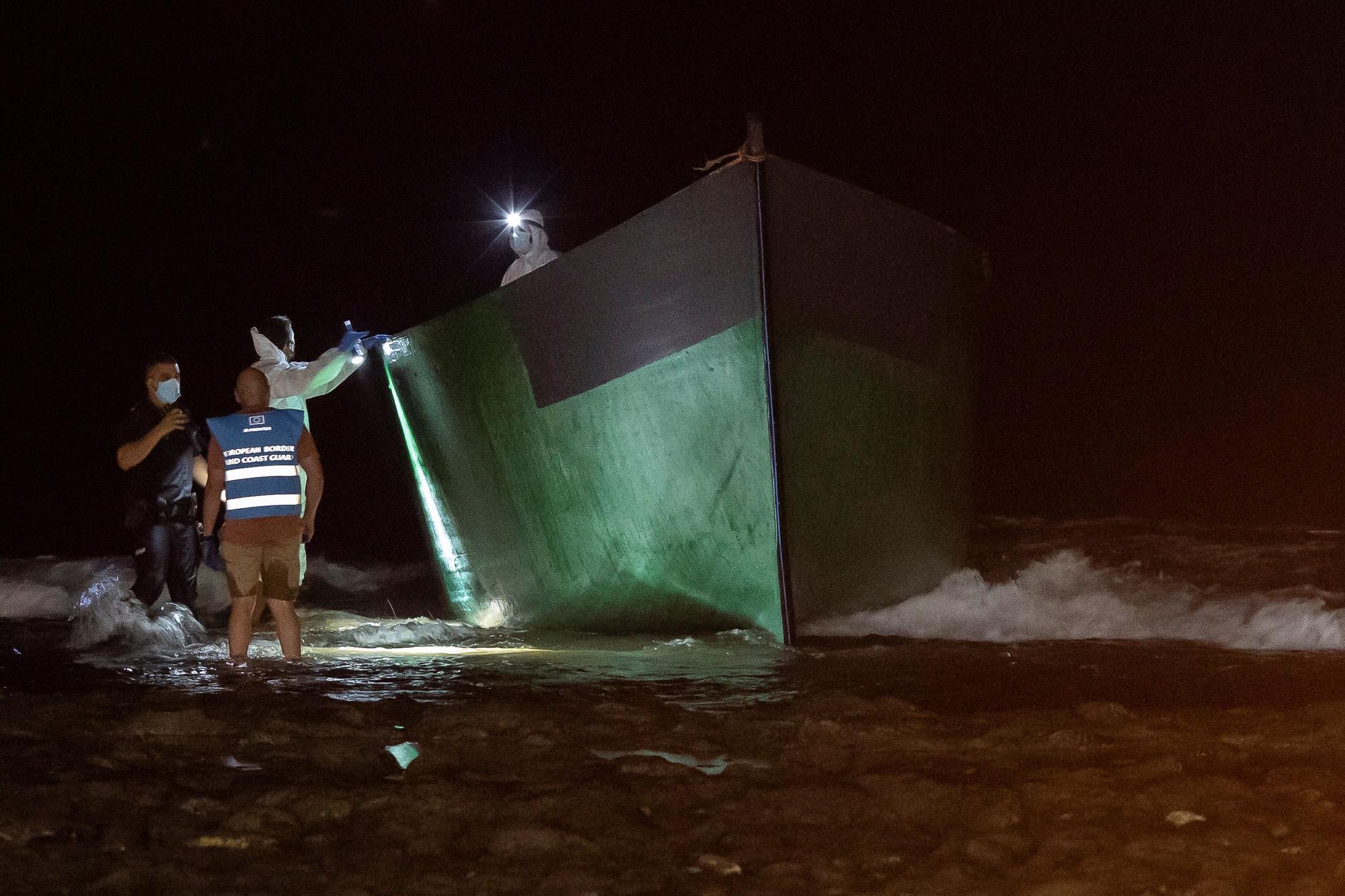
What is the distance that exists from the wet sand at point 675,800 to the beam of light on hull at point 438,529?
348 centimetres

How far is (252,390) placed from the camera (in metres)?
4.21

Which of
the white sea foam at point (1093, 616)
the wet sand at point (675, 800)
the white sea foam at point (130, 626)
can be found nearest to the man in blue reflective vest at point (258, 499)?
the wet sand at point (675, 800)

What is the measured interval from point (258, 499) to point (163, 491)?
4.81 feet

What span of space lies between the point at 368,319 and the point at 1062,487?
1118 centimetres

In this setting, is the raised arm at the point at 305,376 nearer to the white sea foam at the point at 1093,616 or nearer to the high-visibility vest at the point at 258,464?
the high-visibility vest at the point at 258,464

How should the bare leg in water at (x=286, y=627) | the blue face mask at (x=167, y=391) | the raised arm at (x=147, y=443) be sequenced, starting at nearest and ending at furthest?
the bare leg in water at (x=286, y=627)
the raised arm at (x=147, y=443)
the blue face mask at (x=167, y=391)

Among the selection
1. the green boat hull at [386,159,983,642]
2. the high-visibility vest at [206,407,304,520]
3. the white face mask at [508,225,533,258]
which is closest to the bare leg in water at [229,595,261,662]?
the high-visibility vest at [206,407,304,520]

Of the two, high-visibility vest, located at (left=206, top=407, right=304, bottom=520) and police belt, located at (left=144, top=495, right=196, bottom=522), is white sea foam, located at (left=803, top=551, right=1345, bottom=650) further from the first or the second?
police belt, located at (left=144, top=495, right=196, bottom=522)

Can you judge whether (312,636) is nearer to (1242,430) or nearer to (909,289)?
(909,289)

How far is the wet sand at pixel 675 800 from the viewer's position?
186cm

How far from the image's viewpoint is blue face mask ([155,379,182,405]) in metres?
5.21

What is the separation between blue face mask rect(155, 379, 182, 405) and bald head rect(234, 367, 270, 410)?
117 centimetres

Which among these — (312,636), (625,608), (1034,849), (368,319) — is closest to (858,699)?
(1034,849)

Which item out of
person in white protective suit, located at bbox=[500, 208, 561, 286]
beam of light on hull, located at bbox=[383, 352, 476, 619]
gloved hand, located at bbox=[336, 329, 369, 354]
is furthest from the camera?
beam of light on hull, located at bbox=[383, 352, 476, 619]
